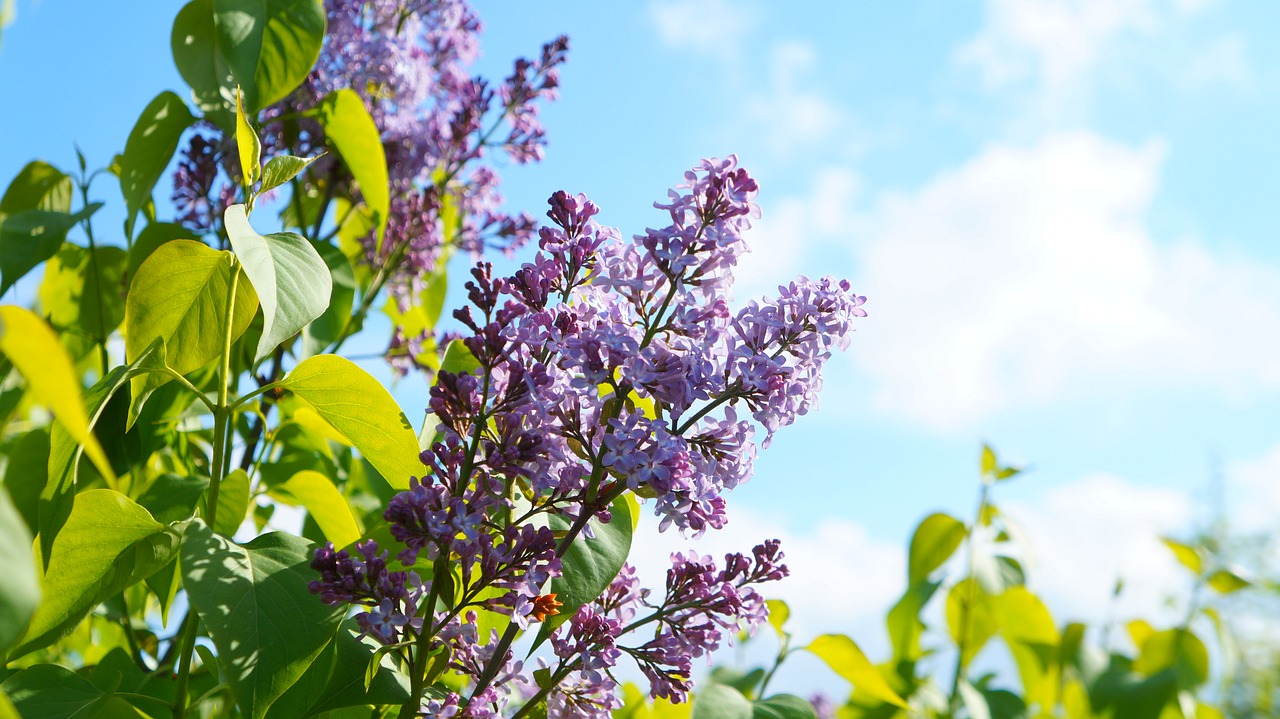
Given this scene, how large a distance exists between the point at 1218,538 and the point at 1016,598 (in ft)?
70.0

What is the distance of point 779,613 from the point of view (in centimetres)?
135

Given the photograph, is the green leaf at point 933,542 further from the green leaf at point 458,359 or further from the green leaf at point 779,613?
the green leaf at point 458,359

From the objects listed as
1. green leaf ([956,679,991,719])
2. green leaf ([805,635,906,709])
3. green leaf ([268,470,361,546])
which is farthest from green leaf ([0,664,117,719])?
green leaf ([956,679,991,719])

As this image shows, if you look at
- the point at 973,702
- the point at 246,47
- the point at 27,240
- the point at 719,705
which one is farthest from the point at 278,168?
the point at 973,702

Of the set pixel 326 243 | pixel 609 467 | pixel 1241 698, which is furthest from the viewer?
pixel 1241 698

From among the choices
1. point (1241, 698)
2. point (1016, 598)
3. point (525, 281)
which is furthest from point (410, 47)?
point (1241, 698)

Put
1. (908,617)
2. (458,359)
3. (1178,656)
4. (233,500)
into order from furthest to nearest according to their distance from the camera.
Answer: (1178,656), (908,617), (233,500), (458,359)

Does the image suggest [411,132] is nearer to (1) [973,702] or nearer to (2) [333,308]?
(2) [333,308]

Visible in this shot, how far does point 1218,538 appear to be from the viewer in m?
19.6

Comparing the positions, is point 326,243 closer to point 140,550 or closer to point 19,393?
point 19,393

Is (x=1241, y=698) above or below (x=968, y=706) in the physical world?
above

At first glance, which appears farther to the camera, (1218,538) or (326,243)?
(1218,538)

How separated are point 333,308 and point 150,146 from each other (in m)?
0.30

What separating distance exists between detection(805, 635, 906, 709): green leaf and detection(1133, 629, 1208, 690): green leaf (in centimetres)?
123
